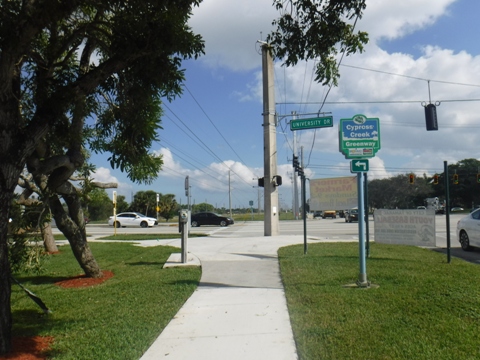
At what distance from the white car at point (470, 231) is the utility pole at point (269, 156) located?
340 inches

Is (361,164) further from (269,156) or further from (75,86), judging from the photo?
(269,156)

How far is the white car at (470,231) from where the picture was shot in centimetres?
1479

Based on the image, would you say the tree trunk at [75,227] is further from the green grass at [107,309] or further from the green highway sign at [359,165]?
the green highway sign at [359,165]

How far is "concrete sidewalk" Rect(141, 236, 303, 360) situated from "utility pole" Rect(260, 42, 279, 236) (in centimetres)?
1136

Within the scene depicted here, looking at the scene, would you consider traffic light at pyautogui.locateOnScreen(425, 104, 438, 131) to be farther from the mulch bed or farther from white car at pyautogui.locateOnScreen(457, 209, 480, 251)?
the mulch bed

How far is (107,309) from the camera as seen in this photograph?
758 centimetres

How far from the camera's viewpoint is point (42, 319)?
7.27 metres

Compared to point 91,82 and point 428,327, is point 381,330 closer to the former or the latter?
point 428,327

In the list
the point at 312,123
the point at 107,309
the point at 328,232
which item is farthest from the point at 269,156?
the point at 107,309

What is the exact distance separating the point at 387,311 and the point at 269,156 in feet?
53.6

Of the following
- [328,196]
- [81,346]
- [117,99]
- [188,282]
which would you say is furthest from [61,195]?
[328,196]

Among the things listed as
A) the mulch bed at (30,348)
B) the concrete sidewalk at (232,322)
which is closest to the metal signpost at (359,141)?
the concrete sidewalk at (232,322)

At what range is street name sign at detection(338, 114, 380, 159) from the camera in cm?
874

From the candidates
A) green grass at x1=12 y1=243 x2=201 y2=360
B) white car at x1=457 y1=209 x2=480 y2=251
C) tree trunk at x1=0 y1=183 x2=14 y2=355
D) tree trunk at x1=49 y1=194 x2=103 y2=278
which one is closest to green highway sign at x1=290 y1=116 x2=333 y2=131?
white car at x1=457 y1=209 x2=480 y2=251
